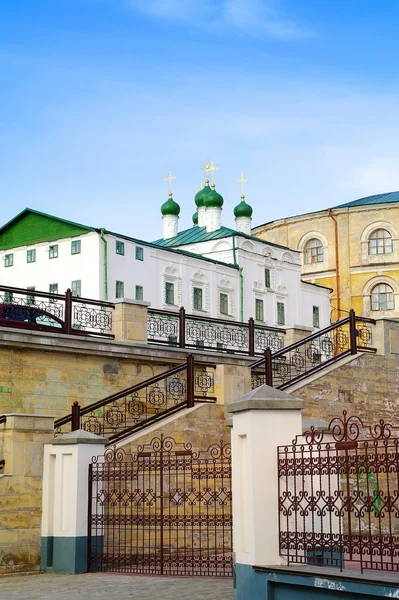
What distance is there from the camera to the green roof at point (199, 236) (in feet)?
169

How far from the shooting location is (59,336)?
647 inches

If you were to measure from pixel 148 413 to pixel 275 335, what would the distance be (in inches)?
223

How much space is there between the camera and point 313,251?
57438 mm

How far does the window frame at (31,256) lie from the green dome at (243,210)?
1445 cm

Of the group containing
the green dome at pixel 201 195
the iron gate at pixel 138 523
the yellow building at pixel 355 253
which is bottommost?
the iron gate at pixel 138 523

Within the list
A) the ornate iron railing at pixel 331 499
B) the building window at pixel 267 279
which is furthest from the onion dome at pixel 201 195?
the ornate iron railing at pixel 331 499

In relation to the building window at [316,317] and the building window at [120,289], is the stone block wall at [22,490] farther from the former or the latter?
the building window at [316,317]

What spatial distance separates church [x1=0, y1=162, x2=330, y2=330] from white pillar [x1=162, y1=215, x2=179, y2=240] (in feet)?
0.20

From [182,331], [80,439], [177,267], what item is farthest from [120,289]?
[80,439]

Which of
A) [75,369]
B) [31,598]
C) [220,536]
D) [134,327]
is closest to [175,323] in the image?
[134,327]

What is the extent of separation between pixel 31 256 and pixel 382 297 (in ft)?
72.4

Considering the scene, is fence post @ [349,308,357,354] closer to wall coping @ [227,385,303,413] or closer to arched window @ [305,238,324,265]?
wall coping @ [227,385,303,413]

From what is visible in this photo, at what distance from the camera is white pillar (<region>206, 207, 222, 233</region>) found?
5297 centimetres

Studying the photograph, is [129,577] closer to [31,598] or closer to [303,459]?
[31,598]
